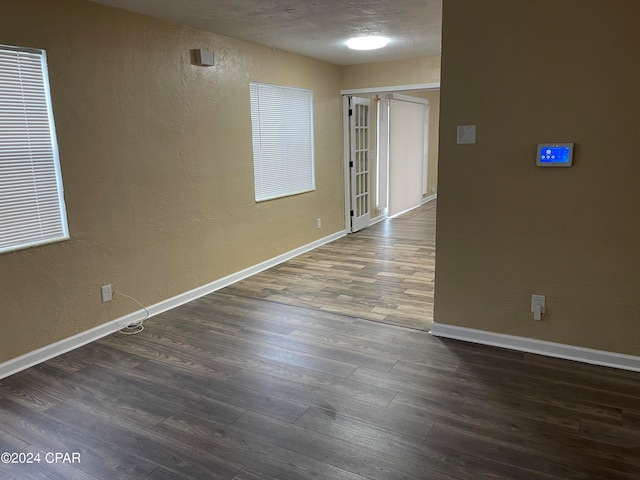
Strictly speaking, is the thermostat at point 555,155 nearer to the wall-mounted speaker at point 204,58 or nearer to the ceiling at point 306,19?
the ceiling at point 306,19

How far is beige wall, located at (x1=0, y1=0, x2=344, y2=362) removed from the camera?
2939mm

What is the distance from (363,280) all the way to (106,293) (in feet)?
7.71

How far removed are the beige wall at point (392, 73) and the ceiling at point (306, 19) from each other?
0.68 m

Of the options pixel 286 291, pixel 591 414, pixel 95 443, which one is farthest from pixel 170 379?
pixel 591 414

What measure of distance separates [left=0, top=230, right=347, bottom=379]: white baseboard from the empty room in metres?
0.02

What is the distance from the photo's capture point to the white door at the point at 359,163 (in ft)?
21.4

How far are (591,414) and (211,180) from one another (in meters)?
3.39

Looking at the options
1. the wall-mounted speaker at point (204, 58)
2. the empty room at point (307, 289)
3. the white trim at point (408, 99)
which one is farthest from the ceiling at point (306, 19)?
the white trim at point (408, 99)

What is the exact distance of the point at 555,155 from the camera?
271cm

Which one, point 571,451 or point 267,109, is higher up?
point 267,109

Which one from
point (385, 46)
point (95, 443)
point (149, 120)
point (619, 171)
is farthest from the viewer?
point (385, 46)

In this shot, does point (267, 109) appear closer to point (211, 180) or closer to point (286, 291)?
point (211, 180)

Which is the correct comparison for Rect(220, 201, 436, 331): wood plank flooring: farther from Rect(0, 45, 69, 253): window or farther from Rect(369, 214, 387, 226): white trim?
Rect(0, 45, 69, 253): window

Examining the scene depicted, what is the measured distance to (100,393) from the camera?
2611 millimetres
